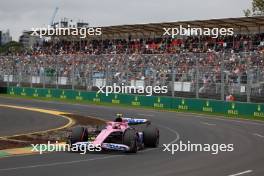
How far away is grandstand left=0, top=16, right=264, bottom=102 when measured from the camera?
34656mm

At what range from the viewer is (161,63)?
39281 mm

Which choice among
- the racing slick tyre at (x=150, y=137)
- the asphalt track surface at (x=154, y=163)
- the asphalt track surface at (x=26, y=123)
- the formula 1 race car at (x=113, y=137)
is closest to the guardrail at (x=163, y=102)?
the asphalt track surface at (x=26, y=123)

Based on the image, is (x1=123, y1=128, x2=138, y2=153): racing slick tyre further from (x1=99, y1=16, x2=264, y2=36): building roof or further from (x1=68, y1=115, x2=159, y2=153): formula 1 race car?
(x1=99, y1=16, x2=264, y2=36): building roof

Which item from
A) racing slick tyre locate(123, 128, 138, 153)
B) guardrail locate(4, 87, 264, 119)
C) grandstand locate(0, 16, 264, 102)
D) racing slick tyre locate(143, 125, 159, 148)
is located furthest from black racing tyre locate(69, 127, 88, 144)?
guardrail locate(4, 87, 264, 119)

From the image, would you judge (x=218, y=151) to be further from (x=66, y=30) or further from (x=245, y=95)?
(x=66, y=30)

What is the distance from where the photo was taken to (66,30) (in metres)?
58.6

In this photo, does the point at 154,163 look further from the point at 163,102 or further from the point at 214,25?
the point at 214,25

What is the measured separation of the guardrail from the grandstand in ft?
1.40

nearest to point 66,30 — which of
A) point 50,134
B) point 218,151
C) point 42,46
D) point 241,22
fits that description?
point 42,46

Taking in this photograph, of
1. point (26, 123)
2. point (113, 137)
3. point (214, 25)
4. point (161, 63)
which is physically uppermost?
point (214, 25)

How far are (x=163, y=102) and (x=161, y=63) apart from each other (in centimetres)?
265

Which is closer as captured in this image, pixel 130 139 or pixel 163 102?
pixel 130 139

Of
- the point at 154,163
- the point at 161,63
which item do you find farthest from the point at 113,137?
the point at 161,63

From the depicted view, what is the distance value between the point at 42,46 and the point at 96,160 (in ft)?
191
